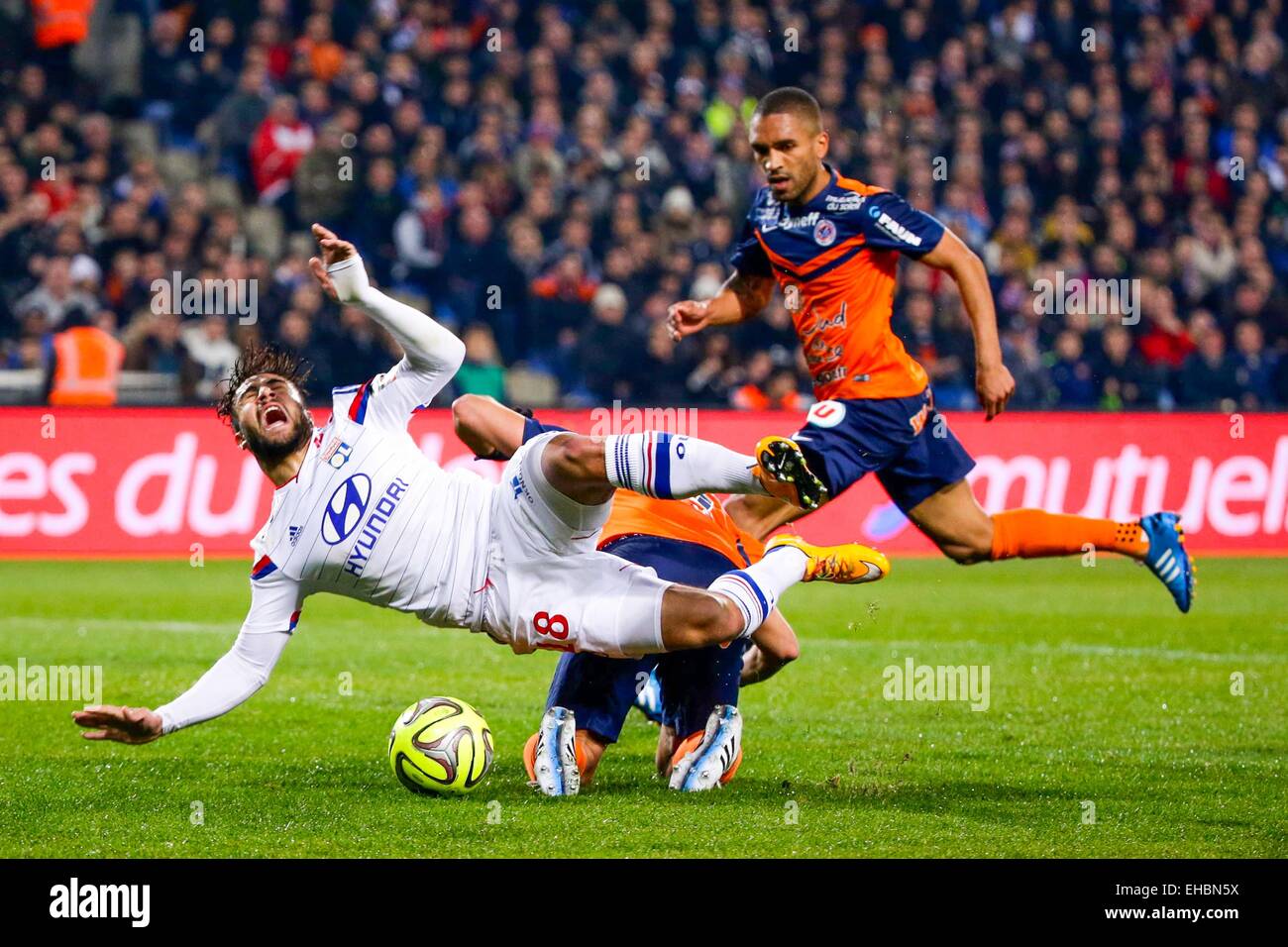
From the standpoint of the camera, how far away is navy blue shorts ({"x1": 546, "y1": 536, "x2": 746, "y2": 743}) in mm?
6465

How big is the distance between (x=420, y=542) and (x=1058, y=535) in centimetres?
296

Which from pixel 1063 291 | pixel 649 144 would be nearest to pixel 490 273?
pixel 649 144

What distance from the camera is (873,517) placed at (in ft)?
47.6

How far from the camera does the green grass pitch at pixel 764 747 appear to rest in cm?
545

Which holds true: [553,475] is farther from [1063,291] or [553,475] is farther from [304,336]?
[1063,291]

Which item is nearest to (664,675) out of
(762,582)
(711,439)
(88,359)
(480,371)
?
(762,582)

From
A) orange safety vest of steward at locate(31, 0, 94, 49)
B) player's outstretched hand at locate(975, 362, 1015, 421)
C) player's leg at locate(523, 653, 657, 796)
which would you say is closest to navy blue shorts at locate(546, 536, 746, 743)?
player's leg at locate(523, 653, 657, 796)

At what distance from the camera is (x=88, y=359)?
14875 millimetres

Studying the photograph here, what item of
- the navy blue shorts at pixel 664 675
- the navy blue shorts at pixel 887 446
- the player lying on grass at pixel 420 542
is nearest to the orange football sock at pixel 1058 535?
the navy blue shorts at pixel 887 446

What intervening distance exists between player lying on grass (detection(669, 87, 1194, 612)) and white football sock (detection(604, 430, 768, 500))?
1.00 m

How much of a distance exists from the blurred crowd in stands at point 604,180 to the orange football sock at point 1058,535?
26.4 feet

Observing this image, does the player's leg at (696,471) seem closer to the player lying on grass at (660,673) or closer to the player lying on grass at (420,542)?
the player lying on grass at (420,542)

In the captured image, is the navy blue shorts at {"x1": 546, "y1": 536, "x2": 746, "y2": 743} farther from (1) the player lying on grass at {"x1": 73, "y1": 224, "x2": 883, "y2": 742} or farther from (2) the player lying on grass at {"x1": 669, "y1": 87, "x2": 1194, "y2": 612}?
(2) the player lying on grass at {"x1": 669, "y1": 87, "x2": 1194, "y2": 612}

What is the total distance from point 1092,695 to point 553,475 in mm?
3882
